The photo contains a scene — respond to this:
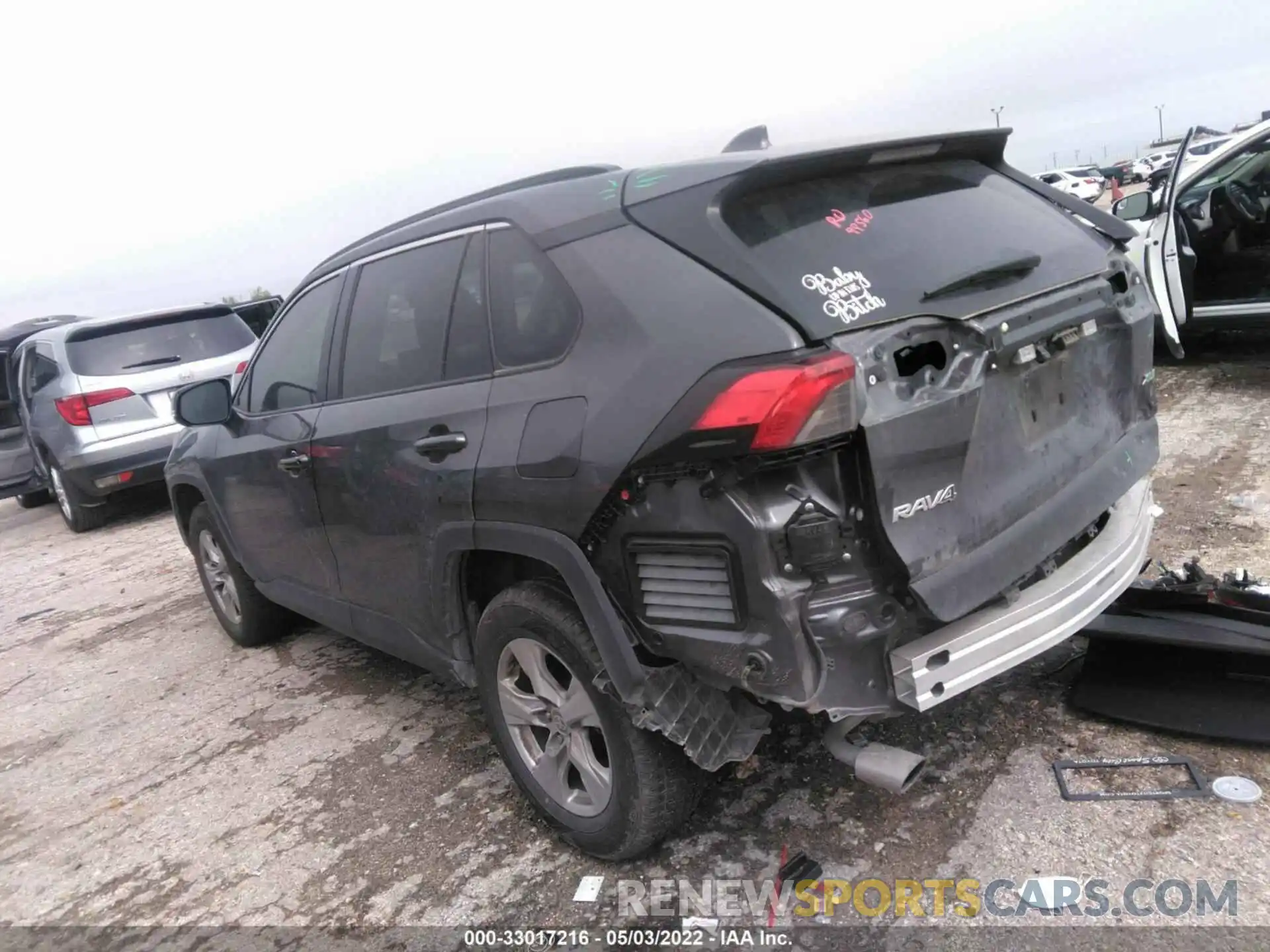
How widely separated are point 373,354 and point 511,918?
1.88 m

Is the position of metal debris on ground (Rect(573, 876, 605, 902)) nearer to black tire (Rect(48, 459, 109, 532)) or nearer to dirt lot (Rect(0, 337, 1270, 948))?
dirt lot (Rect(0, 337, 1270, 948))

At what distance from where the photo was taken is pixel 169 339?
8430 millimetres

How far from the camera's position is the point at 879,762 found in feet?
7.56

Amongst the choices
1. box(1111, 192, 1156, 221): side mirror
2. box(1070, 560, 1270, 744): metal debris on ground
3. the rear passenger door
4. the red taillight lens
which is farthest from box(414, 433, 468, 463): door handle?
box(1111, 192, 1156, 221): side mirror

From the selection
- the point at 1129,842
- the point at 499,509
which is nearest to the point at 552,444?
the point at 499,509

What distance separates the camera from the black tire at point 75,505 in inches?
343

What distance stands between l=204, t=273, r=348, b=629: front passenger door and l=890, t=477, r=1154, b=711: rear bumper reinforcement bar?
2339 millimetres

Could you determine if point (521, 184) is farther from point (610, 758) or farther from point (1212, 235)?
point (1212, 235)

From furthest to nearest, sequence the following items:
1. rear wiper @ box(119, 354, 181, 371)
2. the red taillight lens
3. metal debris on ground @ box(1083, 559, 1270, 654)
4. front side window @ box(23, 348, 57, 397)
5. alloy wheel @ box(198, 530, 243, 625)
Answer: front side window @ box(23, 348, 57, 397)
rear wiper @ box(119, 354, 181, 371)
alloy wheel @ box(198, 530, 243, 625)
metal debris on ground @ box(1083, 559, 1270, 654)
the red taillight lens

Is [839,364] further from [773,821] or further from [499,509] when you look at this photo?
[773,821]

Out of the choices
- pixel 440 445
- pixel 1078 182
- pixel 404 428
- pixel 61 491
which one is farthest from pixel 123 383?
pixel 1078 182

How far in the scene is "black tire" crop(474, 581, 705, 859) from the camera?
2416 mm

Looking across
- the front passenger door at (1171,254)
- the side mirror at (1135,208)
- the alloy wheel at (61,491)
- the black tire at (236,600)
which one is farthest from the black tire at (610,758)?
the alloy wheel at (61,491)

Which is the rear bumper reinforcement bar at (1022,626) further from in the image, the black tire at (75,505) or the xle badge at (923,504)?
the black tire at (75,505)
